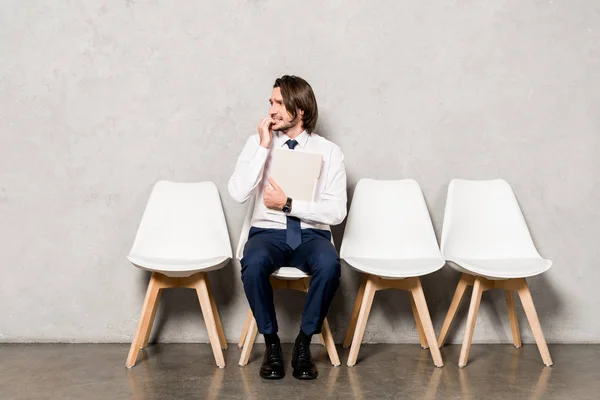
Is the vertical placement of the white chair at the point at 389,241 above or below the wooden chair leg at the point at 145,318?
above

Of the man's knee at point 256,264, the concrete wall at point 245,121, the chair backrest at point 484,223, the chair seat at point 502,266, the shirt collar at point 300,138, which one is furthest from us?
the concrete wall at point 245,121

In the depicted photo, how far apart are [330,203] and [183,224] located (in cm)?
75

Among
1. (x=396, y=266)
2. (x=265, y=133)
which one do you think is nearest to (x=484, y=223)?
(x=396, y=266)

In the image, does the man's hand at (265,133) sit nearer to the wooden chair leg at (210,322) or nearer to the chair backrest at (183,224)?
the chair backrest at (183,224)

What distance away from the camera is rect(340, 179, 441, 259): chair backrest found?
2.90 metres

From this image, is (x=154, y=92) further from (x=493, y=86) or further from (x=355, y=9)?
(x=493, y=86)

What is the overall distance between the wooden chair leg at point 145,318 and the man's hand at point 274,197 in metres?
0.60

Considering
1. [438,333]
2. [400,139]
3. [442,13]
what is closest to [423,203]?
[400,139]

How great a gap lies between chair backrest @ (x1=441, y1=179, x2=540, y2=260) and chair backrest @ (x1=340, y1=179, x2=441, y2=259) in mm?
109

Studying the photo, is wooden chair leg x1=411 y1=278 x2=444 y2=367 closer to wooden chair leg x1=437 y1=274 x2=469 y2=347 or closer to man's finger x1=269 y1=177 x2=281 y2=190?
wooden chair leg x1=437 y1=274 x2=469 y2=347

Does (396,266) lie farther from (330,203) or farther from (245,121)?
(245,121)

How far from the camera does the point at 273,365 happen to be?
250 cm

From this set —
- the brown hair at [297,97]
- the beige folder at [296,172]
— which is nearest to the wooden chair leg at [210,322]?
the beige folder at [296,172]

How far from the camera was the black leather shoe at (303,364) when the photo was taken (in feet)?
8.13
